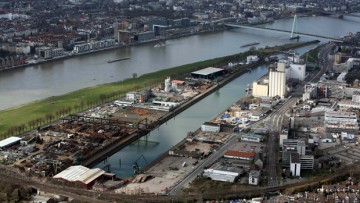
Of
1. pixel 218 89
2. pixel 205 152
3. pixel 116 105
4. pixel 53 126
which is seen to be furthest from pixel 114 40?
pixel 205 152

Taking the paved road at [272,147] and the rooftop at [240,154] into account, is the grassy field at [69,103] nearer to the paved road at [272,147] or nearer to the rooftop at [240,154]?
the paved road at [272,147]

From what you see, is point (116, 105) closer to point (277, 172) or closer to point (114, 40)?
point (277, 172)

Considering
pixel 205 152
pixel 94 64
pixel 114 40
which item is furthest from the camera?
pixel 114 40

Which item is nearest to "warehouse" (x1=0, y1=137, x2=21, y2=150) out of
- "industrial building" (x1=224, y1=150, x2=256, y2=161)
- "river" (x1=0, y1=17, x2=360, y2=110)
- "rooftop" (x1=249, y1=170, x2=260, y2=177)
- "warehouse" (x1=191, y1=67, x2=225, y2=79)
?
"river" (x1=0, y1=17, x2=360, y2=110)

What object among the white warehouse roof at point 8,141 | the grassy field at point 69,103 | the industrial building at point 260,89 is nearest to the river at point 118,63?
the grassy field at point 69,103

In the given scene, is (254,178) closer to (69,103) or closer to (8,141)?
(8,141)

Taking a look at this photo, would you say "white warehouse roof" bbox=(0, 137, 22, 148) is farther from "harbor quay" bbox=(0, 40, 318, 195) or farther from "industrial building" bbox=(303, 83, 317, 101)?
"industrial building" bbox=(303, 83, 317, 101)
